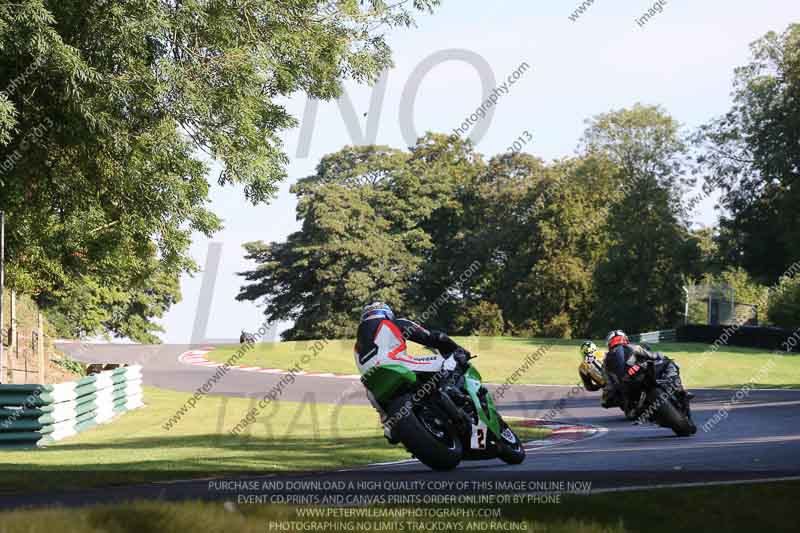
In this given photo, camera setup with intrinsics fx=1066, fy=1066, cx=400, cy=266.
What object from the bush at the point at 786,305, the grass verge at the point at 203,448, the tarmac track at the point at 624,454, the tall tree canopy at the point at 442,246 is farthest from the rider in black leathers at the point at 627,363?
the tall tree canopy at the point at 442,246

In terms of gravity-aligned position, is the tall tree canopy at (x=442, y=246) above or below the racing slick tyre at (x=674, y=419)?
above

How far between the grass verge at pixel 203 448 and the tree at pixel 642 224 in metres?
44.2

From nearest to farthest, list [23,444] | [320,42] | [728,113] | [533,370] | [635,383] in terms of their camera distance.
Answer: [635,383] → [320,42] → [23,444] → [533,370] → [728,113]

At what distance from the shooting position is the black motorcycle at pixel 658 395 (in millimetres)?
15906

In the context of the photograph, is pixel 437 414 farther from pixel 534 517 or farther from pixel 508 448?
pixel 534 517

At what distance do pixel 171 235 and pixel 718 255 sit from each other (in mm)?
47575

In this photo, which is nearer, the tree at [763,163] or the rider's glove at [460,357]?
the rider's glove at [460,357]

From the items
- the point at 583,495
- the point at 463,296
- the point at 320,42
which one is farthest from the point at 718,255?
the point at 583,495

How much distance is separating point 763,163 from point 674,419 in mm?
43476

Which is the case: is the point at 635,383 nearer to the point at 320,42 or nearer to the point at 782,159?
the point at 320,42

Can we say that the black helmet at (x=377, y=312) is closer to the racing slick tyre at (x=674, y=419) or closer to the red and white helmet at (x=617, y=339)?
the racing slick tyre at (x=674, y=419)

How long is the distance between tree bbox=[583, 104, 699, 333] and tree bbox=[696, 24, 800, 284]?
6717 mm

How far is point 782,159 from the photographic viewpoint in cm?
5497

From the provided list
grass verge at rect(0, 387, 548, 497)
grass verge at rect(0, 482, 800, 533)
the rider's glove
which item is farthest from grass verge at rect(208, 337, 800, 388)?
grass verge at rect(0, 482, 800, 533)
